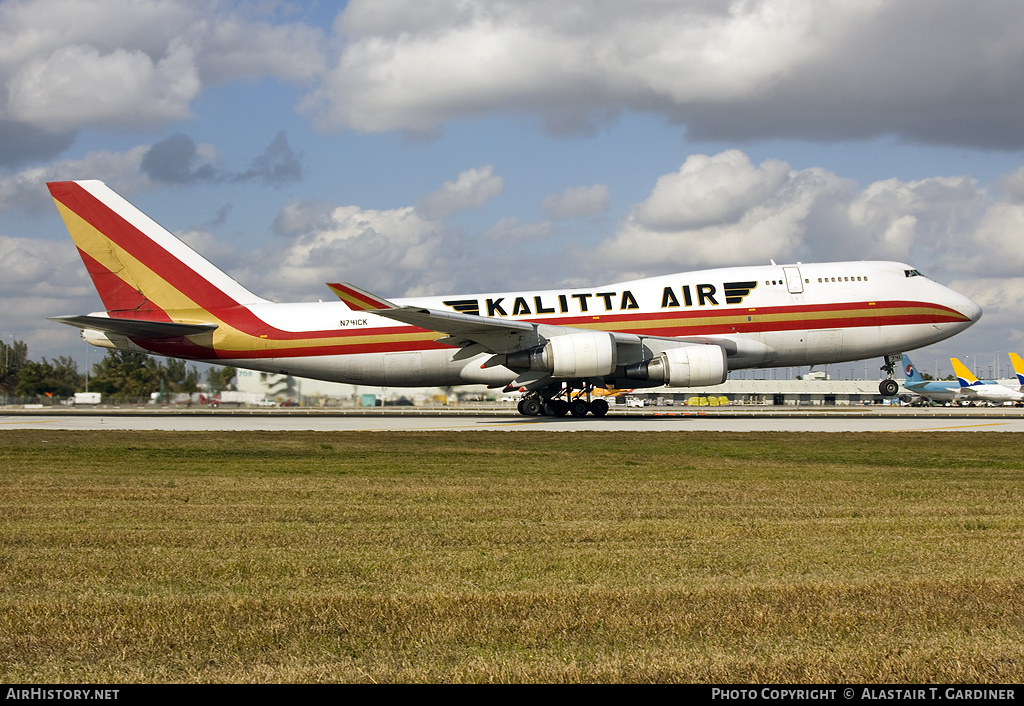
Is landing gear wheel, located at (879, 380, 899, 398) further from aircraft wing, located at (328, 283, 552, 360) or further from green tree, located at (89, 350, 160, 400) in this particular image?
green tree, located at (89, 350, 160, 400)

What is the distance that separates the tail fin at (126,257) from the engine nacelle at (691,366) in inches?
663

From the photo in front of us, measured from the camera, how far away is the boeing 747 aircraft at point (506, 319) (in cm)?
3183

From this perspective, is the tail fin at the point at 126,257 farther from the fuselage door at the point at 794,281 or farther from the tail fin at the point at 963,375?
the tail fin at the point at 963,375

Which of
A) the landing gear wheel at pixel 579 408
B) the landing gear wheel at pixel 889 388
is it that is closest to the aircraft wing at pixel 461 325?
the landing gear wheel at pixel 579 408

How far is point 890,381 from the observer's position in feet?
111

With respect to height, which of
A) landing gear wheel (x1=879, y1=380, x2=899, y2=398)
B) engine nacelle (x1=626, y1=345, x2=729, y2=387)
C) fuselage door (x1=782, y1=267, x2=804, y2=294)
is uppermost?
fuselage door (x1=782, y1=267, x2=804, y2=294)

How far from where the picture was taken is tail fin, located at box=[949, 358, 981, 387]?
8544 cm

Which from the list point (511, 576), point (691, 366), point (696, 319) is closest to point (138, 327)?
point (691, 366)

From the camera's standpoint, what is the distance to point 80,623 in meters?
5.56

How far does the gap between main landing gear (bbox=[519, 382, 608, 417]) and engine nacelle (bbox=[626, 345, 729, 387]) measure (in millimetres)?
3314

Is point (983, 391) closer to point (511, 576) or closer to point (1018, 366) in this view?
point (1018, 366)

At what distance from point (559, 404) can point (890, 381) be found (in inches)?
496

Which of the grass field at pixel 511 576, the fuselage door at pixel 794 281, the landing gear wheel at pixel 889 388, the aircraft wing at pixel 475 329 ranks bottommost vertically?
the grass field at pixel 511 576

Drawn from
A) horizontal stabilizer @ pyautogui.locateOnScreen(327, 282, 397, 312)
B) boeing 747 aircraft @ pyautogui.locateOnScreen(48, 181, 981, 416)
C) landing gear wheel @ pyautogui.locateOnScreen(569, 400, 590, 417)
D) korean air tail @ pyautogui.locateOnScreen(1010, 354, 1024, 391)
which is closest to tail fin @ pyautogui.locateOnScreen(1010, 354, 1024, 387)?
korean air tail @ pyautogui.locateOnScreen(1010, 354, 1024, 391)
